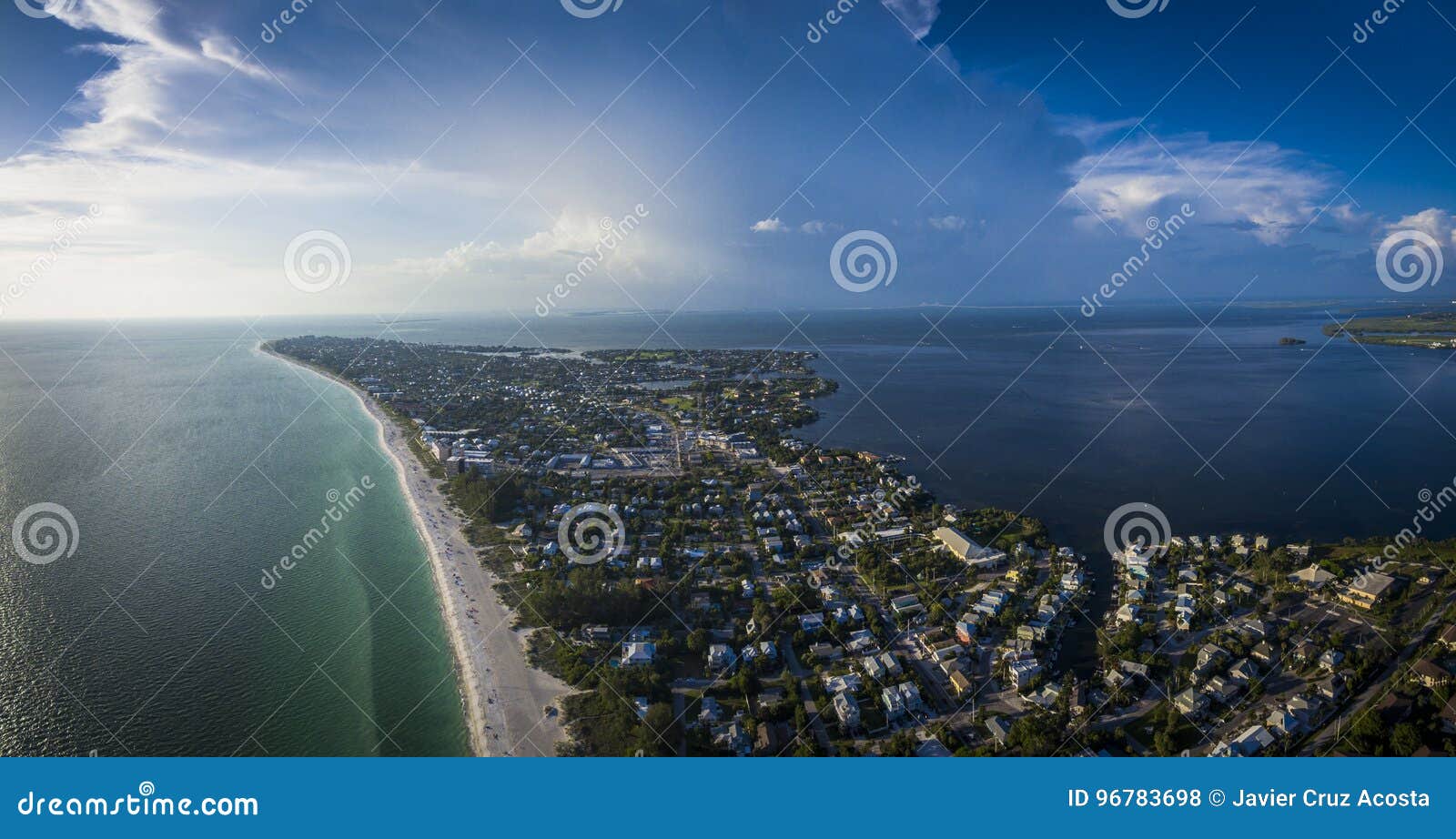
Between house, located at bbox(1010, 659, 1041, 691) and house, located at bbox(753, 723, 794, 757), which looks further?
house, located at bbox(1010, 659, 1041, 691)

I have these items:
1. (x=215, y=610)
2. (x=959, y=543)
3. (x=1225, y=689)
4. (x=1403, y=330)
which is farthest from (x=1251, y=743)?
(x=1403, y=330)

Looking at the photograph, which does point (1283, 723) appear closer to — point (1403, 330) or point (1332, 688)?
point (1332, 688)

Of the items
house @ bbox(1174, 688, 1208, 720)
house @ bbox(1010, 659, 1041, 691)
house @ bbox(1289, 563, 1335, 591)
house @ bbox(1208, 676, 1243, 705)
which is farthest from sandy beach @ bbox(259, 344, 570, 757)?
house @ bbox(1289, 563, 1335, 591)

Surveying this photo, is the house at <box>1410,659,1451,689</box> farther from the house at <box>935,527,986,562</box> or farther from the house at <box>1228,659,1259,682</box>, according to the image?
the house at <box>935,527,986,562</box>

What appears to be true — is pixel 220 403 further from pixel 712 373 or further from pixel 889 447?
pixel 889 447

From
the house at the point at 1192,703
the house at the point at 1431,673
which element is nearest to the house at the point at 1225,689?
the house at the point at 1192,703

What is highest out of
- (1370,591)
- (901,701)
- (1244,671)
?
(1370,591)

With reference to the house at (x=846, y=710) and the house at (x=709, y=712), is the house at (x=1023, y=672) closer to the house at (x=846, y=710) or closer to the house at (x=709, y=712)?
the house at (x=846, y=710)
